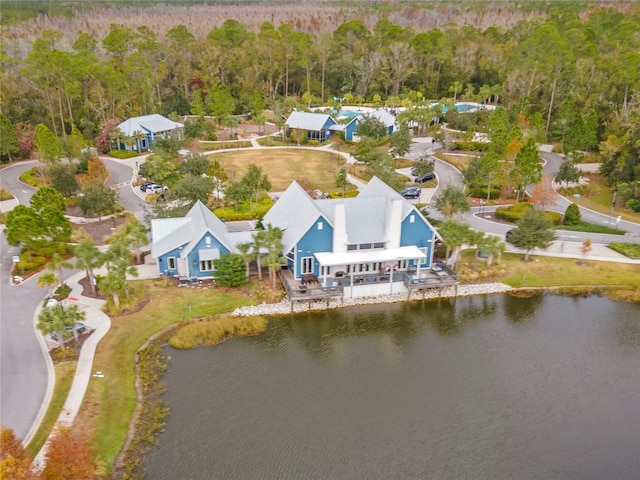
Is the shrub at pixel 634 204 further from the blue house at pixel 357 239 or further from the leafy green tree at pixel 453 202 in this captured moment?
the blue house at pixel 357 239

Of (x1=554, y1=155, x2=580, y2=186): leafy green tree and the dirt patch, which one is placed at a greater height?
(x1=554, y1=155, x2=580, y2=186): leafy green tree

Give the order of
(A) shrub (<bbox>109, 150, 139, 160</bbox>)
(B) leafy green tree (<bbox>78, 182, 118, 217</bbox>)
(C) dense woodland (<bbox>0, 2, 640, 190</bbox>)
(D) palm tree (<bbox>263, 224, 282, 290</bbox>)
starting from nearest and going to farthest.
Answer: (D) palm tree (<bbox>263, 224, 282, 290</bbox>)
(B) leafy green tree (<bbox>78, 182, 118, 217</bbox>)
(A) shrub (<bbox>109, 150, 139, 160</bbox>)
(C) dense woodland (<bbox>0, 2, 640, 190</bbox>)

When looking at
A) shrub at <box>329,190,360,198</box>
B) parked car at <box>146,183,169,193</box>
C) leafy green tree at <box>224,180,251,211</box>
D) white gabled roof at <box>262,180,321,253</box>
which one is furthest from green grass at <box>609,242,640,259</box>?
parked car at <box>146,183,169,193</box>

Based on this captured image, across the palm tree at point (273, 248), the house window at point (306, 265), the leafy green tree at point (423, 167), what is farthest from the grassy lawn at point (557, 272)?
the leafy green tree at point (423, 167)

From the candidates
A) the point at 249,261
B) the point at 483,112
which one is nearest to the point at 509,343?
the point at 249,261

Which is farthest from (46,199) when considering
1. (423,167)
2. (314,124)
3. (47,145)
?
(314,124)

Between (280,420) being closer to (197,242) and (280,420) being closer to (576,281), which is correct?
(197,242)

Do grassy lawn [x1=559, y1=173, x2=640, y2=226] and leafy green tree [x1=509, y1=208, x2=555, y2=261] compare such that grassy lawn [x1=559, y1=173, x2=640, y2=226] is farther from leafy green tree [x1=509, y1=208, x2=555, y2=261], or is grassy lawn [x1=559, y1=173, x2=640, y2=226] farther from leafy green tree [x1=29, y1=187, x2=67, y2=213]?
leafy green tree [x1=29, y1=187, x2=67, y2=213]
